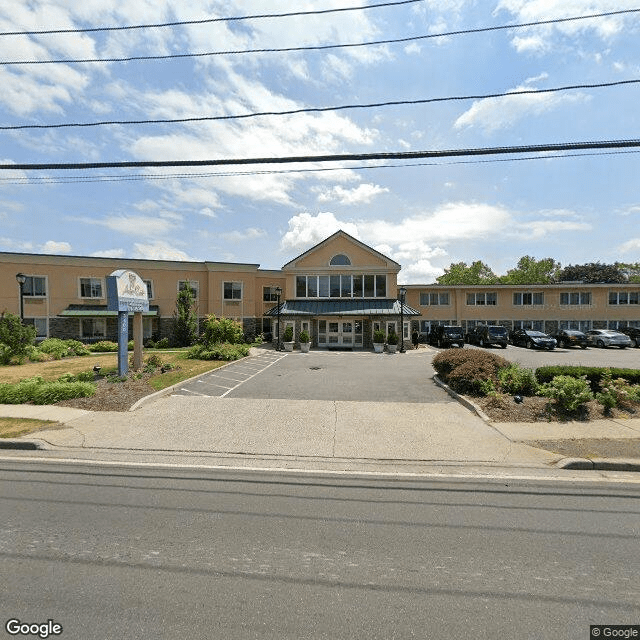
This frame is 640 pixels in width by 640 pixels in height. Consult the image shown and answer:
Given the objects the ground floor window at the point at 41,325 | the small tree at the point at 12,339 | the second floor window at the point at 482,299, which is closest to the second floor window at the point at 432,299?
the second floor window at the point at 482,299

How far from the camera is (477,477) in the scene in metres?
5.65

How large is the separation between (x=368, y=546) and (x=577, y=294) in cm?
4023

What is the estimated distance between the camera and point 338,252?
1172 inches

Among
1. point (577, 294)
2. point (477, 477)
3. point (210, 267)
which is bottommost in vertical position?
point (477, 477)

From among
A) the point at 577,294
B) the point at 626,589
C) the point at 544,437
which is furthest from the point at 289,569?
the point at 577,294

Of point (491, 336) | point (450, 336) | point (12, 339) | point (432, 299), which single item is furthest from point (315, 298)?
point (12, 339)

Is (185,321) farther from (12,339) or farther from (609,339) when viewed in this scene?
(609,339)

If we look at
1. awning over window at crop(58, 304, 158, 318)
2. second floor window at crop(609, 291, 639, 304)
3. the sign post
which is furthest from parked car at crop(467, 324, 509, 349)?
awning over window at crop(58, 304, 158, 318)

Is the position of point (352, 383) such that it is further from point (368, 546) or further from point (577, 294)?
point (577, 294)

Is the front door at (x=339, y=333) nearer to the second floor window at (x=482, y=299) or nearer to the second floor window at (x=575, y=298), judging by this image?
the second floor window at (x=482, y=299)

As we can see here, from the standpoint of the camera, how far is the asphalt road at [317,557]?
9.16 ft

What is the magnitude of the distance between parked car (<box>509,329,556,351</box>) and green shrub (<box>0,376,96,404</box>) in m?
29.8

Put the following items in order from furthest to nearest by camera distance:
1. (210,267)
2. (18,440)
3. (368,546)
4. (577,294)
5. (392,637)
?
1. (577,294)
2. (210,267)
3. (18,440)
4. (368,546)
5. (392,637)

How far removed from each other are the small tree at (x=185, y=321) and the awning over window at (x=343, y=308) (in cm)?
700
